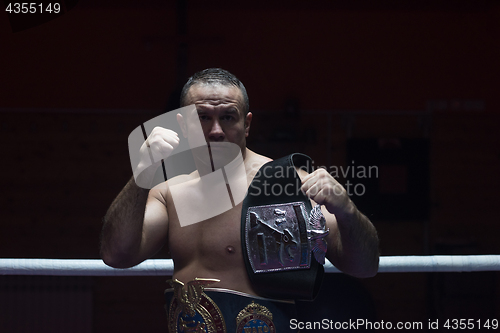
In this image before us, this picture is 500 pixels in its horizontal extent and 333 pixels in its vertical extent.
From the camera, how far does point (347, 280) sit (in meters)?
2.41

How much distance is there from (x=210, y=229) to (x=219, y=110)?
1.00ft

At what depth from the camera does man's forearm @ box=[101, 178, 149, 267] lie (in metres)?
0.99

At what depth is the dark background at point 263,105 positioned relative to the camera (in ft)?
11.1

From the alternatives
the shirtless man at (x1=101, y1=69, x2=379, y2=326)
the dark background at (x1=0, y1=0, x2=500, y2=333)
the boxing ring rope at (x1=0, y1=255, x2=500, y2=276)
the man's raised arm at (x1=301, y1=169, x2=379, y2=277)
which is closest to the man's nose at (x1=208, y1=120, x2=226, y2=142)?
the shirtless man at (x1=101, y1=69, x2=379, y2=326)

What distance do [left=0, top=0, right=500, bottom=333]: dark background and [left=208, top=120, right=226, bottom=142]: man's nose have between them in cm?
241

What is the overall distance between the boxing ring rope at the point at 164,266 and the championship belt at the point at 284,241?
0.43 meters

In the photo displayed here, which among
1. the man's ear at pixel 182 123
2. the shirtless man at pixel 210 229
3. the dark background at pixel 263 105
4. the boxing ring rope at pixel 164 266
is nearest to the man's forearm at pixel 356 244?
the shirtless man at pixel 210 229

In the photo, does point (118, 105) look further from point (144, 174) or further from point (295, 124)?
point (144, 174)

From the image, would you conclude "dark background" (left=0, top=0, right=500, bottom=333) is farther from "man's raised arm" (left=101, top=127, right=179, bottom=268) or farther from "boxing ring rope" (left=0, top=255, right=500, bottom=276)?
"man's raised arm" (left=101, top=127, right=179, bottom=268)

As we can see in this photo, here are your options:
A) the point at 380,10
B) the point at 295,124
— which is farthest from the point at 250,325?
the point at 380,10

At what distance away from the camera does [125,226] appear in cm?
100

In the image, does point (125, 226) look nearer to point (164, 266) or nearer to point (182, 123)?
point (182, 123)

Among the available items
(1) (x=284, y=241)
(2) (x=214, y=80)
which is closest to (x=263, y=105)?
(2) (x=214, y=80)

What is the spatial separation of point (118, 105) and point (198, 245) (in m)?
2.69
